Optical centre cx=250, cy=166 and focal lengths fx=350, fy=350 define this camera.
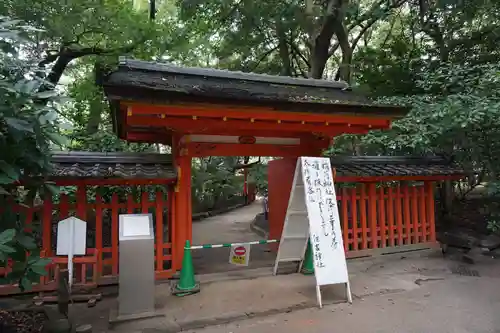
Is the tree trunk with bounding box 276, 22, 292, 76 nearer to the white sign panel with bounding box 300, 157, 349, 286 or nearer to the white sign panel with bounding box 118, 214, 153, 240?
the white sign panel with bounding box 300, 157, 349, 286

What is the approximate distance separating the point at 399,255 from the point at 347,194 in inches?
70.3

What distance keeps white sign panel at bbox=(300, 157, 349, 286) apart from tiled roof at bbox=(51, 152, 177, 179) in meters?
2.30

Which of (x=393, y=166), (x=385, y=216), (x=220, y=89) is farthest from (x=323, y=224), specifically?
(x=393, y=166)

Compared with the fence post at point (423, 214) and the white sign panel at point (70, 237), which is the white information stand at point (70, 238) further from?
the fence post at point (423, 214)

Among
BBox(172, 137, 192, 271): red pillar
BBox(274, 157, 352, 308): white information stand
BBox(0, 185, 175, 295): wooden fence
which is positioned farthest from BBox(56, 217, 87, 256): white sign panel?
BBox(274, 157, 352, 308): white information stand

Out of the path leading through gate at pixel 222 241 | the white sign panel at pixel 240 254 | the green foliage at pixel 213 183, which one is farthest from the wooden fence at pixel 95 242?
the green foliage at pixel 213 183

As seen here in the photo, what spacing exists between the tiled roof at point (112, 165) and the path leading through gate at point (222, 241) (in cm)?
213

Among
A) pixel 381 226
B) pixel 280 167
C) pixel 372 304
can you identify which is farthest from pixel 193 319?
pixel 381 226

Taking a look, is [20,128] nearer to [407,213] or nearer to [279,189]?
[279,189]

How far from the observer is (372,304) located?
201 inches

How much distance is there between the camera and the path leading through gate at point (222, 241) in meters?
7.07

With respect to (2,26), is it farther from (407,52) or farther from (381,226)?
(407,52)

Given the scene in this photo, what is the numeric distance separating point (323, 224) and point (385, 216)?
3.46m

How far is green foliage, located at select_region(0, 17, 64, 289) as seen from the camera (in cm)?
311
